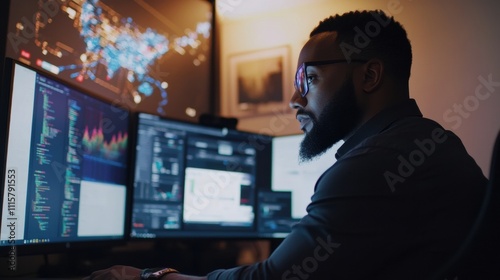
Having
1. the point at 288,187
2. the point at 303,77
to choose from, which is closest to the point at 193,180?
the point at 288,187

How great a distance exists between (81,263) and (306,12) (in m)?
1.36

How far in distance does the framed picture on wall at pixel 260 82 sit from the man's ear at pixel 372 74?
0.95 meters

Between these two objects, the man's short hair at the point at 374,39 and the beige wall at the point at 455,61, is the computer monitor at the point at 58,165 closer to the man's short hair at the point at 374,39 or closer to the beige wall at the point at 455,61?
the man's short hair at the point at 374,39

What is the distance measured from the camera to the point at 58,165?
3.92ft

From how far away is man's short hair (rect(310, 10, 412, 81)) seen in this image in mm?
1124

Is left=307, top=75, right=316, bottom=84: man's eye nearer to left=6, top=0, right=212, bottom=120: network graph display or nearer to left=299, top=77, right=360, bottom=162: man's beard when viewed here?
left=299, top=77, right=360, bottom=162: man's beard

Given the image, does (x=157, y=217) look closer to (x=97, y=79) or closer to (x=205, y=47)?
(x=97, y=79)

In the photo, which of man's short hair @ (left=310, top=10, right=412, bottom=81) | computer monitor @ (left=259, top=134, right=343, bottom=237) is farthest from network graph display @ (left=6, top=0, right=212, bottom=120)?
man's short hair @ (left=310, top=10, right=412, bottom=81)

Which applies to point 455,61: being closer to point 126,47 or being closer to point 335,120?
point 335,120

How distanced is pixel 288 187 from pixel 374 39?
0.84 metres

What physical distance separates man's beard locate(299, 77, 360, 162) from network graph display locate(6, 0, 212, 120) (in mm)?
695

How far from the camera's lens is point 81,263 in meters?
1.35

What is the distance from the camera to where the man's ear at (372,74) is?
3.60ft

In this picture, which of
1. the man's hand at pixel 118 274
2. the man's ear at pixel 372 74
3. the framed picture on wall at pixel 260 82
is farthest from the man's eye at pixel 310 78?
the framed picture on wall at pixel 260 82
